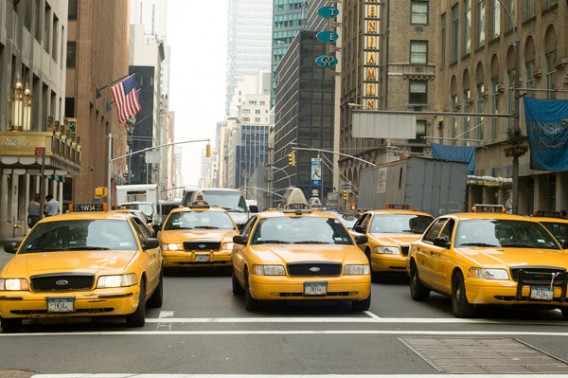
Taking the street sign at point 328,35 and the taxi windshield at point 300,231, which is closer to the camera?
the taxi windshield at point 300,231

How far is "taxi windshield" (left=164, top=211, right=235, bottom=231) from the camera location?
65.0 feet

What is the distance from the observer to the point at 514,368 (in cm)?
804

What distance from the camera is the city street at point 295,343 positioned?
8047mm

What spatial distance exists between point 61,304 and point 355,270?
4.25 metres

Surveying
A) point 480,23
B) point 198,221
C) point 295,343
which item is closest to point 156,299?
point 295,343

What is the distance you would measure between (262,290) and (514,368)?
4480 mm

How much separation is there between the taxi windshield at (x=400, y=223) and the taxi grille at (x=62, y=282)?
9790 mm

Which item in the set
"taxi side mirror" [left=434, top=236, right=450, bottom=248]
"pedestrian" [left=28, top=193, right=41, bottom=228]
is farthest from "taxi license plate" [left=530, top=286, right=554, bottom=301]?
"pedestrian" [left=28, top=193, right=41, bottom=228]

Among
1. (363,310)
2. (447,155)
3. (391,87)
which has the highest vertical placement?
(391,87)

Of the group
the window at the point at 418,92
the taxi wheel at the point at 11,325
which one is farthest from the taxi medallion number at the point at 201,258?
the window at the point at 418,92

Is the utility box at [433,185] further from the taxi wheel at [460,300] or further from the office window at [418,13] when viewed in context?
the office window at [418,13]

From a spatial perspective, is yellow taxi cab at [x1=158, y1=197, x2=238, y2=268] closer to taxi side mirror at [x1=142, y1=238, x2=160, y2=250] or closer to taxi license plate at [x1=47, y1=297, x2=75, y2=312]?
taxi side mirror at [x1=142, y1=238, x2=160, y2=250]

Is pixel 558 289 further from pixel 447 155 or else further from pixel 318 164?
pixel 318 164

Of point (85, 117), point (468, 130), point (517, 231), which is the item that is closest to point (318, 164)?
point (85, 117)
